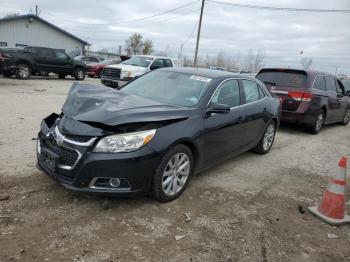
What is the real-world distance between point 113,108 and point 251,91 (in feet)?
9.71

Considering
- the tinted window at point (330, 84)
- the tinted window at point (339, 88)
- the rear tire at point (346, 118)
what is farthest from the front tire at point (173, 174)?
the rear tire at point (346, 118)

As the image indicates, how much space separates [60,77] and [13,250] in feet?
61.3

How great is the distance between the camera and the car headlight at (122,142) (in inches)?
141

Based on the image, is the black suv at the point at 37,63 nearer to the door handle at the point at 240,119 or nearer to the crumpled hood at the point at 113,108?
the crumpled hood at the point at 113,108

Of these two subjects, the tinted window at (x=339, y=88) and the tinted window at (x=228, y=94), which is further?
the tinted window at (x=339, y=88)

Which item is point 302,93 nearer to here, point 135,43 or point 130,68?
point 130,68

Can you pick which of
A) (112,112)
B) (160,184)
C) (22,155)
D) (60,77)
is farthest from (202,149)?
(60,77)

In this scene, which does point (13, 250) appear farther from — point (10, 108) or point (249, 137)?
point (10, 108)

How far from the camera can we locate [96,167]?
11.6 feet

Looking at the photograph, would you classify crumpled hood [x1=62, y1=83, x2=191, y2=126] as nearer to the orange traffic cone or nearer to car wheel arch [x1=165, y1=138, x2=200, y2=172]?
car wheel arch [x1=165, y1=138, x2=200, y2=172]

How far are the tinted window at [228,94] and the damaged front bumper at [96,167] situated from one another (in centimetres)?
157

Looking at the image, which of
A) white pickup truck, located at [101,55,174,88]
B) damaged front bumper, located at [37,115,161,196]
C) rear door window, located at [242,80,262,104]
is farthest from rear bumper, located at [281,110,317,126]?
white pickup truck, located at [101,55,174,88]

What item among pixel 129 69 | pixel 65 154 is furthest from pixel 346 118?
pixel 65 154

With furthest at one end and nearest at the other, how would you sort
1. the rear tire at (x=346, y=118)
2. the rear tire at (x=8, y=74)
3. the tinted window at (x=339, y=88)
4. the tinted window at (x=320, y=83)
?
the rear tire at (x=8, y=74)
the rear tire at (x=346, y=118)
the tinted window at (x=339, y=88)
the tinted window at (x=320, y=83)
